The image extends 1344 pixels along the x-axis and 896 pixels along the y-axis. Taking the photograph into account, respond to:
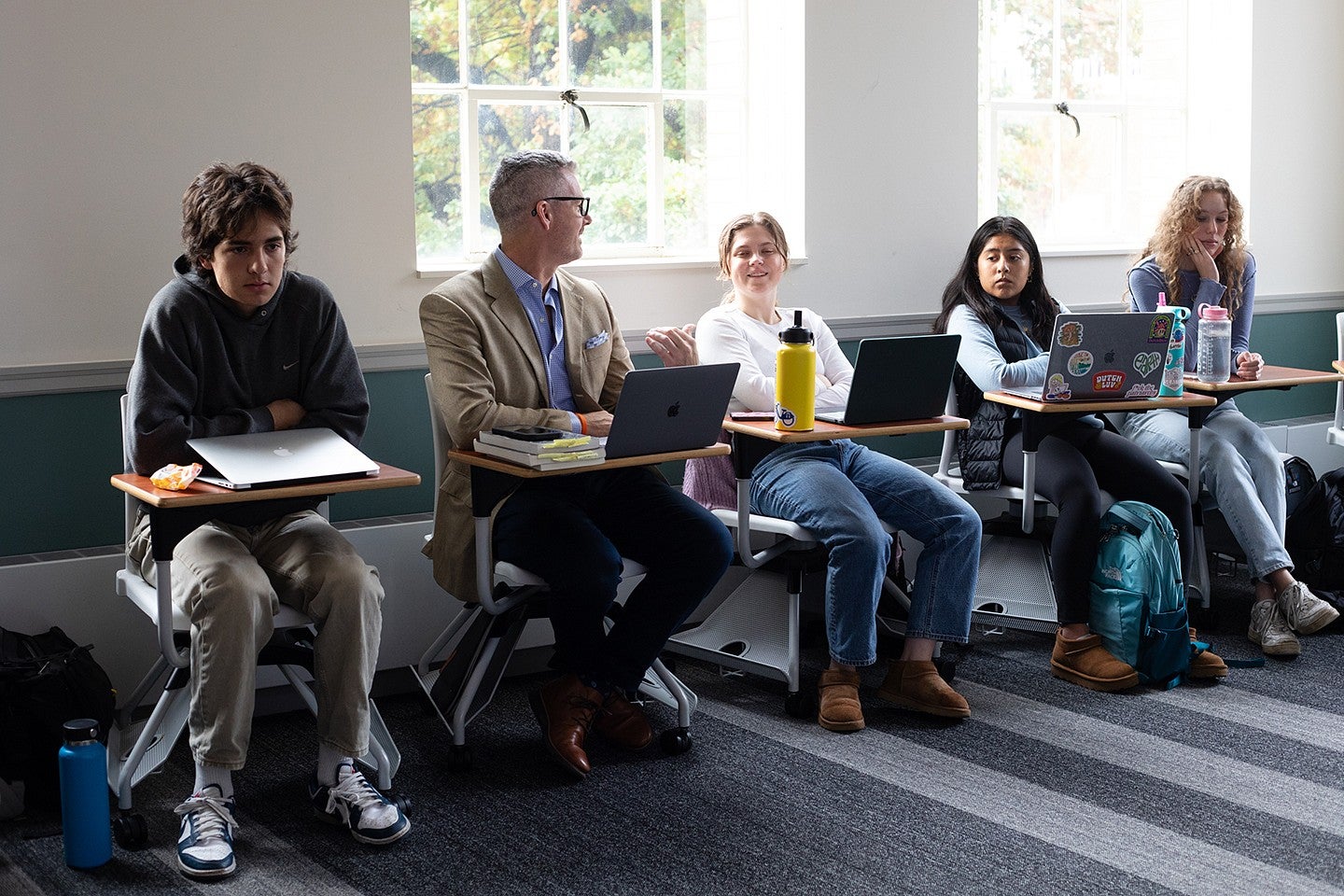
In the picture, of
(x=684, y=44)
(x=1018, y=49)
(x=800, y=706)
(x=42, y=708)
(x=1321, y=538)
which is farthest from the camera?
(x=1018, y=49)

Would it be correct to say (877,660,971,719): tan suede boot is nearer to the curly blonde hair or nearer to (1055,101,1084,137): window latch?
the curly blonde hair

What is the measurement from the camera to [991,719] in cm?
343

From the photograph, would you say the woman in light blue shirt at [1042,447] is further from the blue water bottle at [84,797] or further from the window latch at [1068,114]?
the blue water bottle at [84,797]

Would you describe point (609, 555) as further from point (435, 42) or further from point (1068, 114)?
point (1068, 114)

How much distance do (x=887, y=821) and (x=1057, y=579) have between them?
1.20 metres

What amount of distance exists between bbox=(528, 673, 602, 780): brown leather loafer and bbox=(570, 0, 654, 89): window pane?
1.83 meters

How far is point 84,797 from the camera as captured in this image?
2.60 metres

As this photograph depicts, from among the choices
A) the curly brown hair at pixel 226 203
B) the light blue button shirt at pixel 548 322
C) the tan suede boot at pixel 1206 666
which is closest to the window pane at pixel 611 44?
the light blue button shirt at pixel 548 322

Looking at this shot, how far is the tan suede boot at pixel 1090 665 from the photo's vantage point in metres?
3.64

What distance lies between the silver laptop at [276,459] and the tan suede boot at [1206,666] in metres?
2.26

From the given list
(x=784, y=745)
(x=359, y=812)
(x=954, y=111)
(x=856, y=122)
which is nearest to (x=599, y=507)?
(x=784, y=745)

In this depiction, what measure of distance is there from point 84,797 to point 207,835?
0.23 meters

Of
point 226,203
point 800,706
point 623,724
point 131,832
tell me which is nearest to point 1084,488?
point 800,706

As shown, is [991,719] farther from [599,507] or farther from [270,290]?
[270,290]
